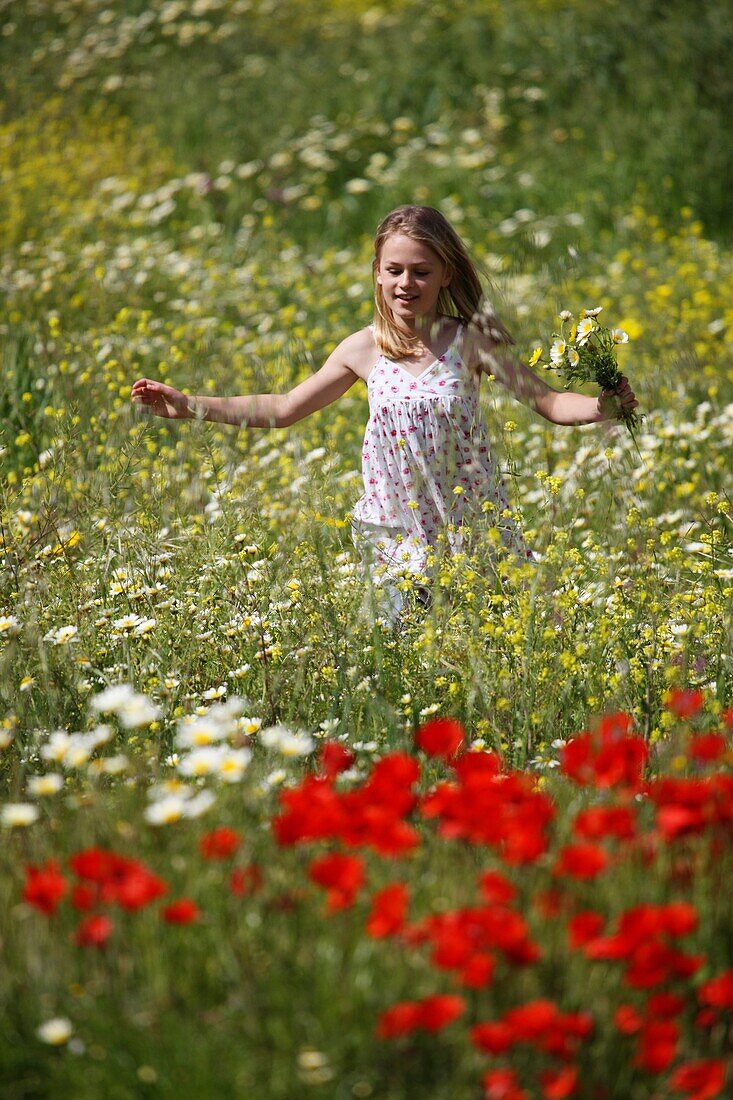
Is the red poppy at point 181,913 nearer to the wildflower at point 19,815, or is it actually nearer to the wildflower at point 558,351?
the wildflower at point 19,815

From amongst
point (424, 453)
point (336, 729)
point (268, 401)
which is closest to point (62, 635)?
point (336, 729)

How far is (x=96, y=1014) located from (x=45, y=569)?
1.90 meters

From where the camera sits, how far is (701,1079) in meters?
1.51

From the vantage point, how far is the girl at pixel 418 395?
3.55m

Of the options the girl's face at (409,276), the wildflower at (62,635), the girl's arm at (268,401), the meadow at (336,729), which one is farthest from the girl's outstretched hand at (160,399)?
the wildflower at (62,635)

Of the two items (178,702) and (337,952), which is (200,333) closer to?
(178,702)

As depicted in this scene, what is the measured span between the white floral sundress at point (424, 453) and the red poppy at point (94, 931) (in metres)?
2.01

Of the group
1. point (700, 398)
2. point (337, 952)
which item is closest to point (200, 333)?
point (700, 398)

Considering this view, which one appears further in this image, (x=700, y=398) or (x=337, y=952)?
(x=700, y=398)

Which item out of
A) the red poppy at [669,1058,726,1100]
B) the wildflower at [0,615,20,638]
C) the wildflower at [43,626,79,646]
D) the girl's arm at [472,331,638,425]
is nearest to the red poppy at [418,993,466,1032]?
the red poppy at [669,1058,726,1100]

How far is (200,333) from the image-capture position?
5797mm

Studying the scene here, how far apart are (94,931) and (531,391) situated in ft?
7.67

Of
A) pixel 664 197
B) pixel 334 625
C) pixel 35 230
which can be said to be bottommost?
pixel 664 197

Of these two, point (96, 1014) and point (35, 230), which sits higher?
point (96, 1014)
